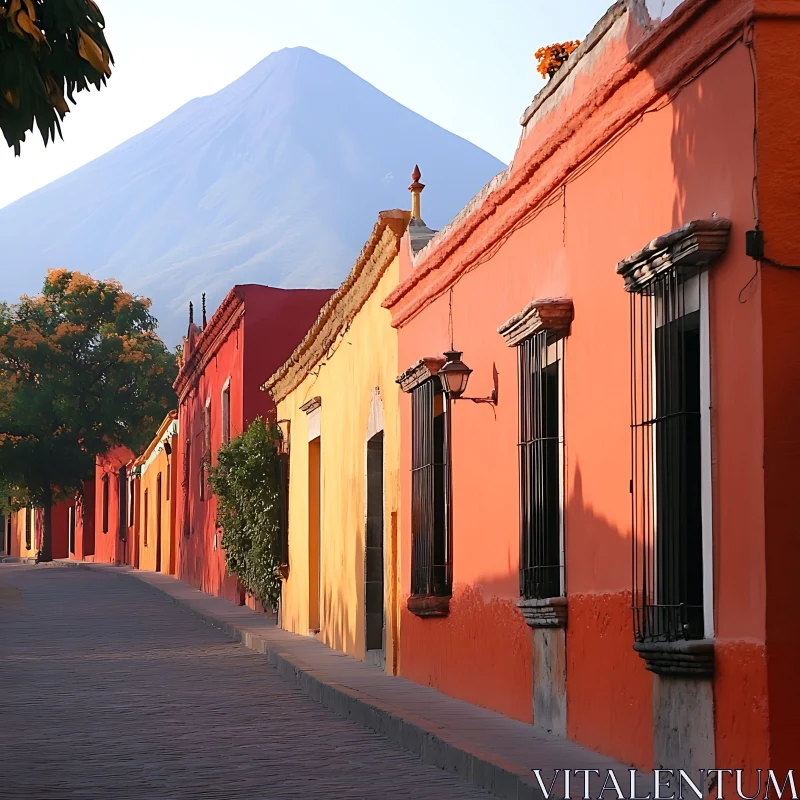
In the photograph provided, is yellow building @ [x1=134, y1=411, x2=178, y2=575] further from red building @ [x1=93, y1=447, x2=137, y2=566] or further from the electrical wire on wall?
the electrical wire on wall

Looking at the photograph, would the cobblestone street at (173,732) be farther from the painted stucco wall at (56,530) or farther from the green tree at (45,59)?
the painted stucco wall at (56,530)

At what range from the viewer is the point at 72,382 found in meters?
50.2

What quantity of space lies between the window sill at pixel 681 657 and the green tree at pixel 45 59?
3.45 meters

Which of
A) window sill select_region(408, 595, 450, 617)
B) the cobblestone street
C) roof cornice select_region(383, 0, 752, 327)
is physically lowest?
the cobblestone street

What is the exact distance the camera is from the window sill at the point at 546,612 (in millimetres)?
8992

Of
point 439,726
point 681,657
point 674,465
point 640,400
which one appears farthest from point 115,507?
point 681,657

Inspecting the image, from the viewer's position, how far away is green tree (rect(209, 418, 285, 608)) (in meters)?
22.0

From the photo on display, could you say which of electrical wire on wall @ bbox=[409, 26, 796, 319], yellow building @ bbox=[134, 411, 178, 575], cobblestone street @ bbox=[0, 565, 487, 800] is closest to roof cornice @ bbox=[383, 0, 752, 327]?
electrical wire on wall @ bbox=[409, 26, 796, 319]

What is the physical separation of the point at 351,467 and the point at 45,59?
10685 millimetres

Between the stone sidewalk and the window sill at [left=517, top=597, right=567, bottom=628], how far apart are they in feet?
2.14

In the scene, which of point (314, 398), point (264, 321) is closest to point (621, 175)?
point (314, 398)

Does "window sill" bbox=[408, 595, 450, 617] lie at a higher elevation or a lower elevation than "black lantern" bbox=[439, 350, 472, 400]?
lower

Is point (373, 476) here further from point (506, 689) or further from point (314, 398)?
point (506, 689)

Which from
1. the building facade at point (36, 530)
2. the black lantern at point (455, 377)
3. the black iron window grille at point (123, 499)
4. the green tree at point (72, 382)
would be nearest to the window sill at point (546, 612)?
the black lantern at point (455, 377)
